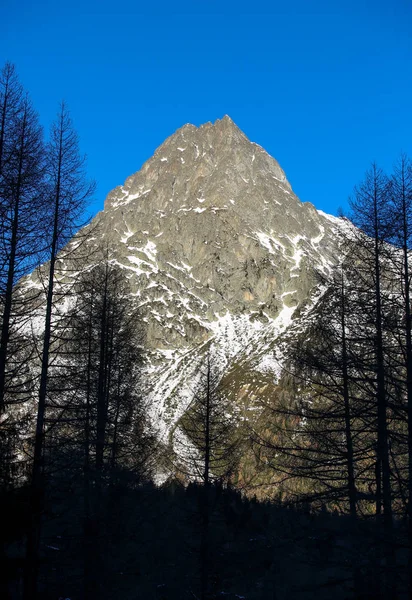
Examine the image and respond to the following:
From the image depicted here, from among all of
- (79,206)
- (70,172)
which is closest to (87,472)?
(79,206)

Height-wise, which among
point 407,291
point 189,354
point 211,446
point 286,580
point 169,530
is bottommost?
point 286,580

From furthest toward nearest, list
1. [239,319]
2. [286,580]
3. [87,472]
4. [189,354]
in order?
1. [239,319]
2. [189,354]
3. [286,580]
4. [87,472]

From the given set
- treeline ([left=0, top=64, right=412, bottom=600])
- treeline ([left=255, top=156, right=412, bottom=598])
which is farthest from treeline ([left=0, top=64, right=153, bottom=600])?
treeline ([left=255, top=156, right=412, bottom=598])

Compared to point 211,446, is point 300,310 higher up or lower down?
higher up

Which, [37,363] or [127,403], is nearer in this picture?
[37,363]

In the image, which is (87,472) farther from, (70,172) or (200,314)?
(200,314)

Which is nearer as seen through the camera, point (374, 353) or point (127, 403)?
point (374, 353)

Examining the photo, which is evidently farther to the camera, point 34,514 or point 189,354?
point 189,354

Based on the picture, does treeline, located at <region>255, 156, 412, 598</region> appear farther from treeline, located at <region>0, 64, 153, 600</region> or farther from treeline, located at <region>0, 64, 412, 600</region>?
treeline, located at <region>0, 64, 153, 600</region>

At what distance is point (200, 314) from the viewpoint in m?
190

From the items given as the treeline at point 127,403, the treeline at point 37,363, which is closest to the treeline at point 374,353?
the treeline at point 127,403

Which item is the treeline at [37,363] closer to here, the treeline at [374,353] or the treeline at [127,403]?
the treeline at [127,403]

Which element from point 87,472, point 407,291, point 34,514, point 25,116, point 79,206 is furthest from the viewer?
point 87,472

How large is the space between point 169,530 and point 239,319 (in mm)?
158816
